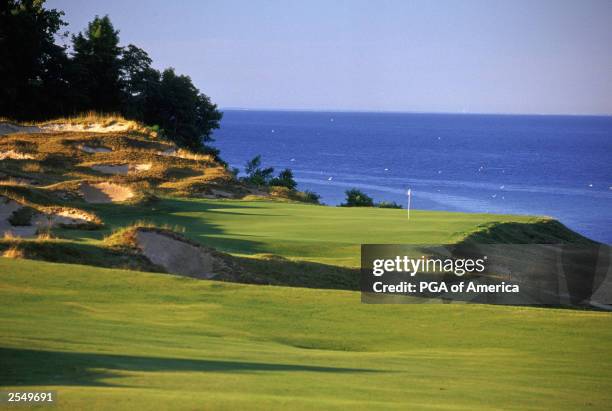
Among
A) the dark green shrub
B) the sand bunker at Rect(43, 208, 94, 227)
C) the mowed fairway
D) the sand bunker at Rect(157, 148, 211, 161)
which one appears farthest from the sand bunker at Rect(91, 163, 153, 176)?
the dark green shrub

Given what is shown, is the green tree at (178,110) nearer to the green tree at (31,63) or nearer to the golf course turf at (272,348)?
the green tree at (31,63)

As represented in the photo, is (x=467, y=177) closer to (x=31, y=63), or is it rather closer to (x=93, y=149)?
(x=31, y=63)

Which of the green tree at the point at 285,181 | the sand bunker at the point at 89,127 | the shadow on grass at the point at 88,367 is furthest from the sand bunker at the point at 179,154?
the shadow on grass at the point at 88,367

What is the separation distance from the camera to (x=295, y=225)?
26359 mm

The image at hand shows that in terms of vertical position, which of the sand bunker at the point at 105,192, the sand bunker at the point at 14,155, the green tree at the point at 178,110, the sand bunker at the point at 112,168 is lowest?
the sand bunker at the point at 105,192

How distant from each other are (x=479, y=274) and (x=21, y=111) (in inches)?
1978

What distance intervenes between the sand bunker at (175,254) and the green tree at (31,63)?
A: 48.1 metres

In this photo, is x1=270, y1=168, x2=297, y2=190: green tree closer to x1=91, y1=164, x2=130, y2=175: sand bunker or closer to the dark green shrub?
x1=91, y1=164, x2=130, y2=175: sand bunker

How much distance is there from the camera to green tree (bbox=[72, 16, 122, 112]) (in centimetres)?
6962

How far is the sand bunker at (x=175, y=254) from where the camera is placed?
18719 millimetres

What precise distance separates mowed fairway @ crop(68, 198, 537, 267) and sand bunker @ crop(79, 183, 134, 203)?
159 centimetres

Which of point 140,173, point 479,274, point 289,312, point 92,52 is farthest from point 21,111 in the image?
point 289,312

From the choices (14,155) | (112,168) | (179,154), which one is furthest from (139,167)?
(14,155)

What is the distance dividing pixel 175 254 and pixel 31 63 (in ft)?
173
